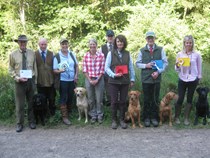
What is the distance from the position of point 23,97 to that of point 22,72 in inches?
23.9

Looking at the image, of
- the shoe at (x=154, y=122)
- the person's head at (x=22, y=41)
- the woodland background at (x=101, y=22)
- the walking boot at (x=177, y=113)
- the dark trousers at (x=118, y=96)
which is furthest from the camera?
the woodland background at (x=101, y=22)

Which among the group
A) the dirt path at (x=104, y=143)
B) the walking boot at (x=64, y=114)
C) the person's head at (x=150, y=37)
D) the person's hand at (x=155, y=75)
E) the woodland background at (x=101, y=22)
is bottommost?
the dirt path at (x=104, y=143)

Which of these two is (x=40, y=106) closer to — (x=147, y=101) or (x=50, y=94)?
(x=50, y=94)

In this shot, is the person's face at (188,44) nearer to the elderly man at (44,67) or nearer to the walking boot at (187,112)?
the walking boot at (187,112)

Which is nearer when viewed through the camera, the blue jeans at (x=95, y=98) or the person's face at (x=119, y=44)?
the person's face at (x=119, y=44)

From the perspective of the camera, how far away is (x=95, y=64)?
7012mm

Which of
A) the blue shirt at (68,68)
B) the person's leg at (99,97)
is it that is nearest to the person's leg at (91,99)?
the person's leg at (99,97)

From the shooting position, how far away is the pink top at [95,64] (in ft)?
23.0

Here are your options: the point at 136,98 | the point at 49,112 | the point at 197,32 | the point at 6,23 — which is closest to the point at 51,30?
the point at 6,23

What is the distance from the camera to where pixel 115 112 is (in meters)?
7.00

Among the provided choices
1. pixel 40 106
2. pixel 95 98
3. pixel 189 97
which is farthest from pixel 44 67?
pixel 189 97

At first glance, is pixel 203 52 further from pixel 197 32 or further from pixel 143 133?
pixel 143 133

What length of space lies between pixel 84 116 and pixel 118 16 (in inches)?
405

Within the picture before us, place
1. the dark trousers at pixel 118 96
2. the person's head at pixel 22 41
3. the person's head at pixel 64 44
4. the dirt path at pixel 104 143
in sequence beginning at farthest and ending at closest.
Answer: the person's head at pixel 64 44, the dark trousers at pixel 118 96, the person's head at pixel 22 41, the dirt path at pixel 104 143
